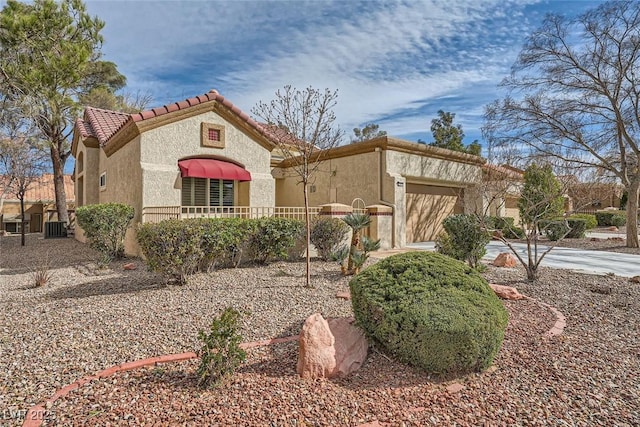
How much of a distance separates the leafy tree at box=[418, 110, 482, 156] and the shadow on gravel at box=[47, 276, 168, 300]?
3691cm

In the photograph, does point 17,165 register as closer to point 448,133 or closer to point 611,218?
point 448,133

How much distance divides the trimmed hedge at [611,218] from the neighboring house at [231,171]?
2166 centimetres

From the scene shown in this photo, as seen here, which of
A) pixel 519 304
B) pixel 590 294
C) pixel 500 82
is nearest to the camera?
pixel 519 304

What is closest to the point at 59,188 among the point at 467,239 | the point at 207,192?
the point at 207,192

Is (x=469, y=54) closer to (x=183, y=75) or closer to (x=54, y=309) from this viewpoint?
(x=183, y=75)

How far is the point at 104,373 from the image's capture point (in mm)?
4137

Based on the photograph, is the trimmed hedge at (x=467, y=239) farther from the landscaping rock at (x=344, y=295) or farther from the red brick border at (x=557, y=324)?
the landscaping rock at (x=344, y=295)

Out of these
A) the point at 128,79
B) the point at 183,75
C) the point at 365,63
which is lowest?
the point at 365,63

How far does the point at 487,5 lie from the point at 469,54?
11.4 ft

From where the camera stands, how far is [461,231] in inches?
400

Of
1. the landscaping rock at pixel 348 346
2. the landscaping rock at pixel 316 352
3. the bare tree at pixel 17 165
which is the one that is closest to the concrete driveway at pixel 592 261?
the landscaping rock at pixel 348 346

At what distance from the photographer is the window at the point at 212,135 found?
14430 mm

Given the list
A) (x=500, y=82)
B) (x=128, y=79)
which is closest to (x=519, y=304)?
(x=500, y=82)

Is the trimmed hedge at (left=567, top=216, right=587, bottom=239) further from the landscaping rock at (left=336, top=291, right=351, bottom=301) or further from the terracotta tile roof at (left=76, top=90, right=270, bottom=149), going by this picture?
the landscaping rock at (left=336, top=291, right=351, bottom=301)
